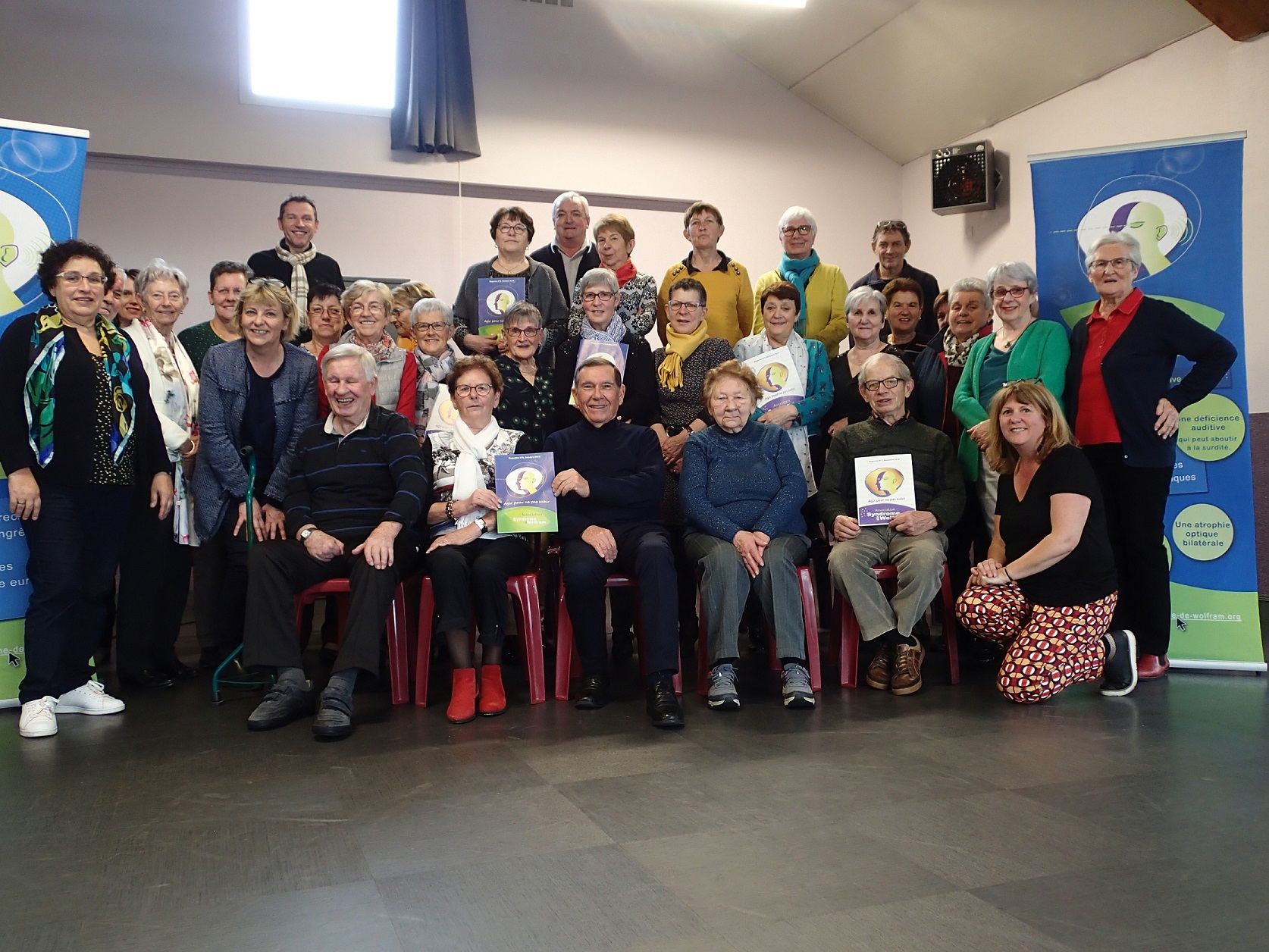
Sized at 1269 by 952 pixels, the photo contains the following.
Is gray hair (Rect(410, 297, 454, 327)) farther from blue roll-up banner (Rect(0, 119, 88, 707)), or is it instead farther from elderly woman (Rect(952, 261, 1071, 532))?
elderly woman (Rect(952, 261, 1071, 532))

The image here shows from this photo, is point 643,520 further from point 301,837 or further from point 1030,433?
point 301,837

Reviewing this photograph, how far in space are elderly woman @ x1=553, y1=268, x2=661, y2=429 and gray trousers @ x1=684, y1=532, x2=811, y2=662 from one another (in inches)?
32.3

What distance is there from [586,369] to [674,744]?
55.6 inches

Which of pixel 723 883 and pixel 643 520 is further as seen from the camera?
pixel 643 520

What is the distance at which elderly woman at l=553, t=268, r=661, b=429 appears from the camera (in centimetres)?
402

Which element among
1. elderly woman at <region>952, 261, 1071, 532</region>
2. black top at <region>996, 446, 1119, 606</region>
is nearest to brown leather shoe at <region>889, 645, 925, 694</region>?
black top at <region>996, 446, 1119, 606</region>

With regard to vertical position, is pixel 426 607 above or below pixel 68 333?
below

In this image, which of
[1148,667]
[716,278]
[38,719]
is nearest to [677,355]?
[716,278]

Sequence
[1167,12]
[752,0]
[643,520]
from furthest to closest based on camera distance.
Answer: [752,0] < [1167,12] < [643,520]

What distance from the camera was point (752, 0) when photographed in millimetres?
7277

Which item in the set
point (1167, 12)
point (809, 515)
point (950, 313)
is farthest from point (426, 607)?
point (1167, 12)

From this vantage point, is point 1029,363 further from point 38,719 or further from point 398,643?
point 38,719

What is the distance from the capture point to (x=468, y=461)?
3586 mm

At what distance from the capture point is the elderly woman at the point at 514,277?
4348mm
